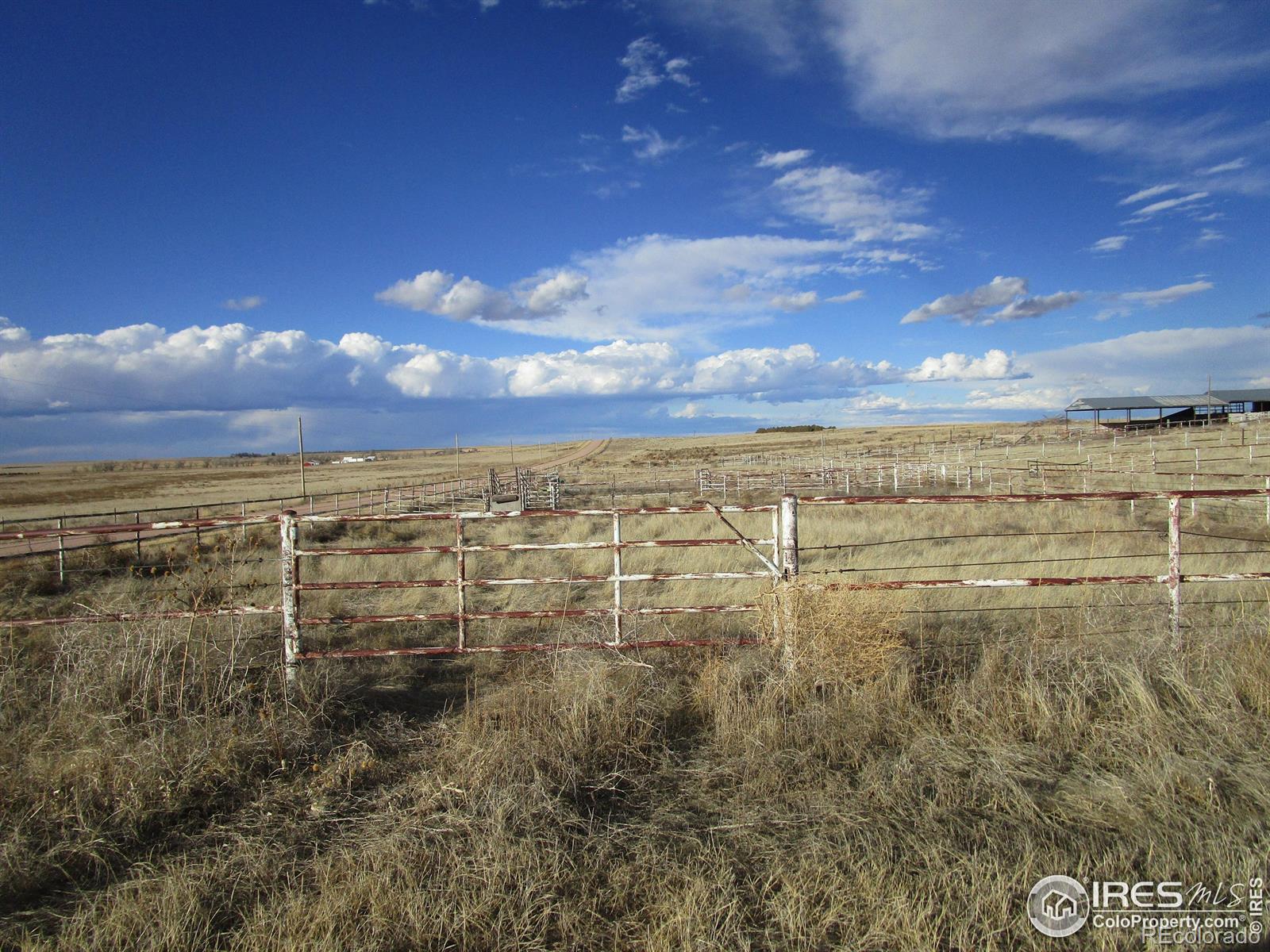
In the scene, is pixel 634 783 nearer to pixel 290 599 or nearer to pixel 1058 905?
pixel 1058 905

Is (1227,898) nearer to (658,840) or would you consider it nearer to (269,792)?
(658,840)

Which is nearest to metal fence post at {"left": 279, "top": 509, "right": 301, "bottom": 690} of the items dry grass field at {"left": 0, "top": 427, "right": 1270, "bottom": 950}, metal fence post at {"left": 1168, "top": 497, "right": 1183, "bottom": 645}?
dry grass field at {"left": 0, "top": 427, "right": 1270, "bottom": 950}

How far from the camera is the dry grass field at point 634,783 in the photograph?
2748mm

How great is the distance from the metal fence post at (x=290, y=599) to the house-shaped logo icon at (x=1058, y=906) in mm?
4951

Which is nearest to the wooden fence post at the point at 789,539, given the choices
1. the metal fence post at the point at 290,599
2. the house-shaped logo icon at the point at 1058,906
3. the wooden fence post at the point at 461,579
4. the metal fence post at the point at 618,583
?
the metal fence post at the point at 618,583

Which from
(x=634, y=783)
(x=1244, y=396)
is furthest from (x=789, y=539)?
(x=1244, y=396)

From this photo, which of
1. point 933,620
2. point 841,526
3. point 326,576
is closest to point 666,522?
point 841,526

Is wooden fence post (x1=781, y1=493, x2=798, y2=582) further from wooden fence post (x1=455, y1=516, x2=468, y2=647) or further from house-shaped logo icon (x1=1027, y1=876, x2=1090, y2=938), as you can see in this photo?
house-shaped logo icon (x1=1027, y1=876, x2=1090, y2=938)

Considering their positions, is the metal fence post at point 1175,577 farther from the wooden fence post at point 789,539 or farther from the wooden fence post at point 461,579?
the wooden fence post at point 461,579

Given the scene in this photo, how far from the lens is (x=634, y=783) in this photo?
3926mm

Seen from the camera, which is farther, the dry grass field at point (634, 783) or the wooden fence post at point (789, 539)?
the wooden fence post at point (789, 539)

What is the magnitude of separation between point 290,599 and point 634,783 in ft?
10.8

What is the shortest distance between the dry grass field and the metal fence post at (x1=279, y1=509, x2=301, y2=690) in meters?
0.18

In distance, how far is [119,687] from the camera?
476 centimetres
